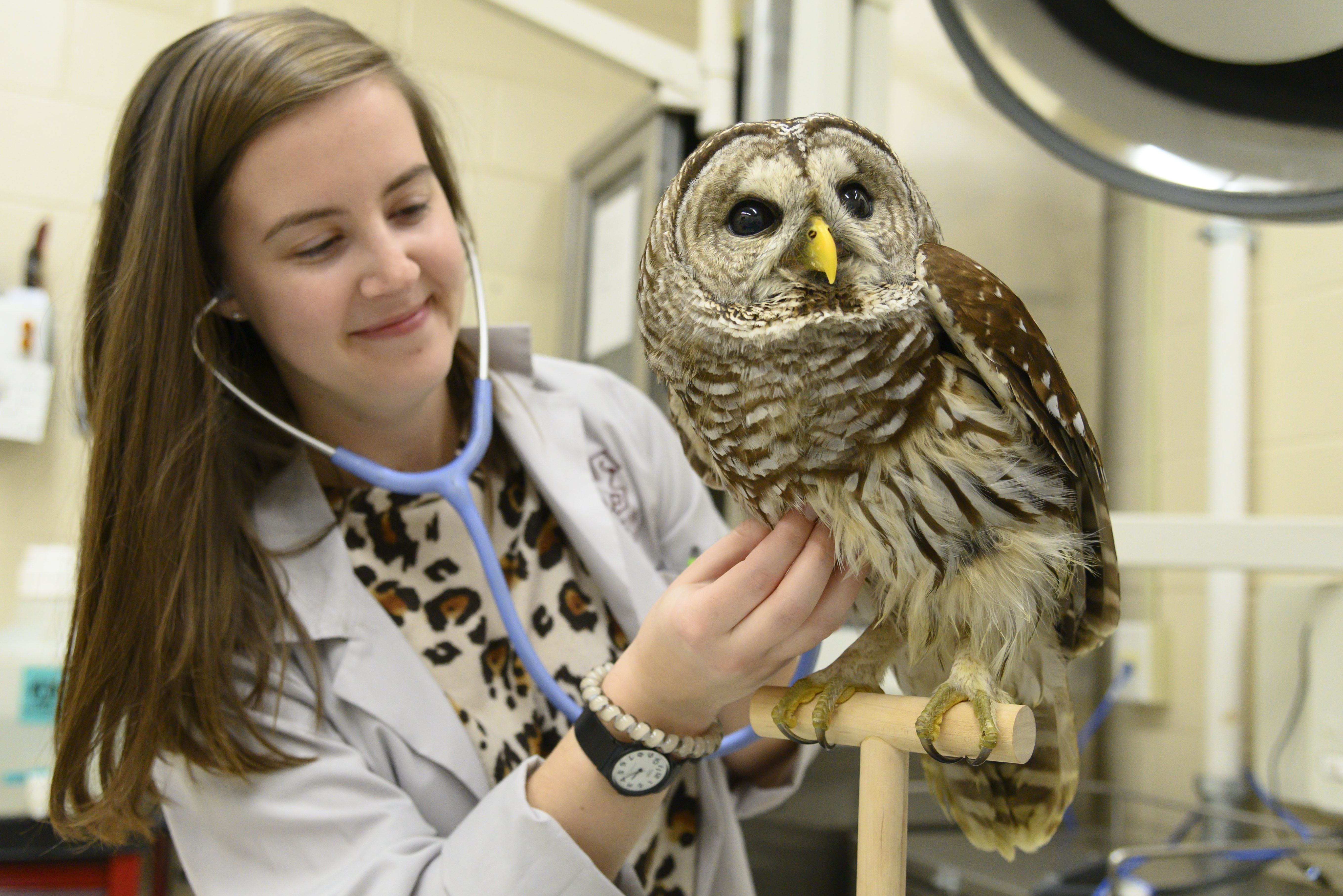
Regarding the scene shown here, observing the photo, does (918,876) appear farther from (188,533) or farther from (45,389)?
(45,389)

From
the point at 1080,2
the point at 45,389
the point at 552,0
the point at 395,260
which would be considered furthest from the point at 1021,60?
the point at 45,389

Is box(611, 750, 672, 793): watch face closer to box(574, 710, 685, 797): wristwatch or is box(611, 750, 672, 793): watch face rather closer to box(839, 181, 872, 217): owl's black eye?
box(574, 710, 685, 797): wristwatch

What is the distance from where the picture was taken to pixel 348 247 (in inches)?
37.9

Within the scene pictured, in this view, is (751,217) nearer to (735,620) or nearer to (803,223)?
(803,223)

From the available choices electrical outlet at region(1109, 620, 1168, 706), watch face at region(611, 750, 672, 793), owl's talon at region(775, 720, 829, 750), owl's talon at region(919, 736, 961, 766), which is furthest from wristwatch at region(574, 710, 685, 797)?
electrical outlet at region(1109, 620, 1168, 706)

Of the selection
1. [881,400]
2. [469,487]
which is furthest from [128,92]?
[881,400]

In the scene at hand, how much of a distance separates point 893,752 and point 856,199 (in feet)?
1.21

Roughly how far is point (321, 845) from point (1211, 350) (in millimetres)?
1667

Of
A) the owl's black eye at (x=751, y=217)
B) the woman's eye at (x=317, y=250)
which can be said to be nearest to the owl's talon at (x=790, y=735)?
the owl's black eye at (x=751, y=217)

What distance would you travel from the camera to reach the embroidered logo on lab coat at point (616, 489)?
Result: 1.18 metres

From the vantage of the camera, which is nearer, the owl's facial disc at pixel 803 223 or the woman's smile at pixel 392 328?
the owl's facial disc at pixel 803 223

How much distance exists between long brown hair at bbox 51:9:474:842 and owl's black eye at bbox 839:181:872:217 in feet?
1.91

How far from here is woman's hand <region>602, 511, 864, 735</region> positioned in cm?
66

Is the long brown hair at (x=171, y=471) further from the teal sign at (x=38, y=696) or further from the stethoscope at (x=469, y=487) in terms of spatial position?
the teal sign at (x=38, y=696)
